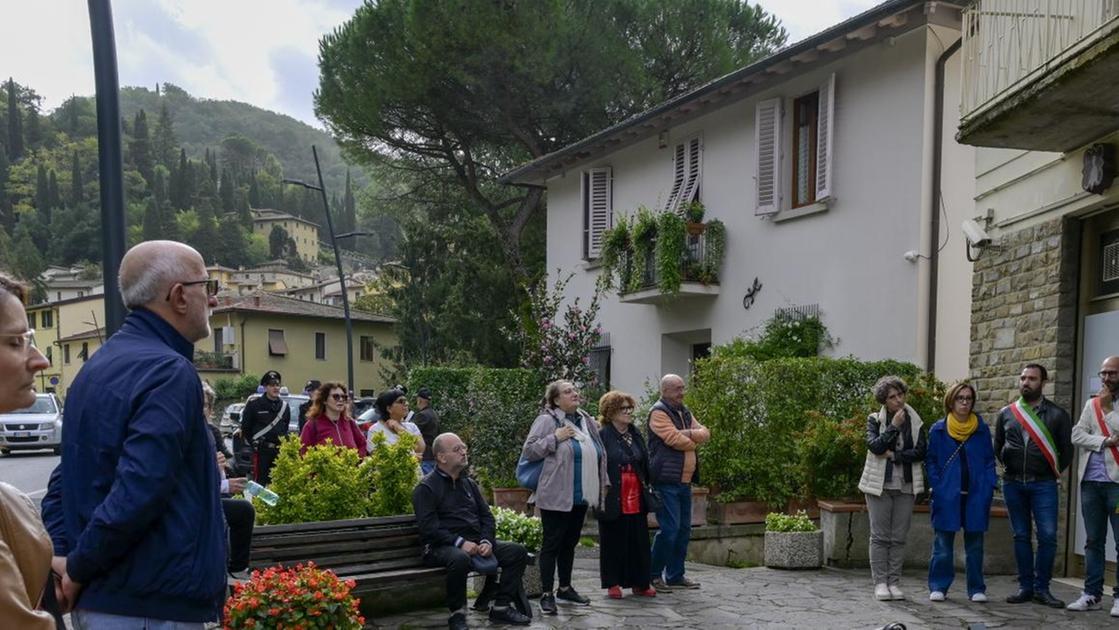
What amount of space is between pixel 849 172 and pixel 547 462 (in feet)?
26.3

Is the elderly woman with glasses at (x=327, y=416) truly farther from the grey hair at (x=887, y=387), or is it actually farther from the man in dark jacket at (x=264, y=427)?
the grey hair at (x=887, y=387)

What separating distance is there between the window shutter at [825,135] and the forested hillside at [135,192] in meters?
86.8

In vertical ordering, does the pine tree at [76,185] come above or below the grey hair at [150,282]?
above

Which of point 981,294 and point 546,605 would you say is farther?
point 981,294

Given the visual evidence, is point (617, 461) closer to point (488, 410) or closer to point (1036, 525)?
point (1036, 525)

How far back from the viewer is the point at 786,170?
1582cm

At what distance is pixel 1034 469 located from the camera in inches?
334

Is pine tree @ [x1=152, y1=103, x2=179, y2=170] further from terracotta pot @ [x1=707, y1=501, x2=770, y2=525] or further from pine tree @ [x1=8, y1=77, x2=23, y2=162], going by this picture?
terracotta pot @ [x1=707, y1=501, x2=770, y2=525]

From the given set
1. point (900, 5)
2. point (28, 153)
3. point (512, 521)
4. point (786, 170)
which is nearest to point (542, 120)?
point (786, 170)

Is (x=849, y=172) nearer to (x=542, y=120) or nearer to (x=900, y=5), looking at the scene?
(x=900, y=5)

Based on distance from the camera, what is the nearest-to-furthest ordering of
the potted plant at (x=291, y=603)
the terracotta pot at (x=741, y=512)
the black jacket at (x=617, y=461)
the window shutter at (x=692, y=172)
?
the potted plant at (x=291, y=603) → the black jacket at (x=617, y=461) → the terracotta pot at (x=741, y=512) → the window shutter at (x=692, y=172)

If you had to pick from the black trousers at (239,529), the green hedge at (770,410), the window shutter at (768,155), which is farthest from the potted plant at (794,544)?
the window shutter at (768,155)

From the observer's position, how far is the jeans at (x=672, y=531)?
9266mm

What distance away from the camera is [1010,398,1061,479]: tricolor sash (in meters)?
8.42
